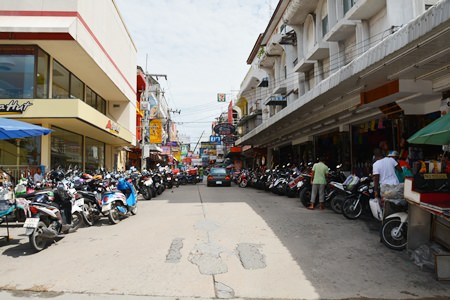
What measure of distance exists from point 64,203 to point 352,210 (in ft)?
22.1

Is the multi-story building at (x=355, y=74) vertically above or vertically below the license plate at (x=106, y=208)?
above

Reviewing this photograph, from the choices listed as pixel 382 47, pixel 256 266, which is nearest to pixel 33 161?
pixel 256 266

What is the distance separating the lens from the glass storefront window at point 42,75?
15.2 meters

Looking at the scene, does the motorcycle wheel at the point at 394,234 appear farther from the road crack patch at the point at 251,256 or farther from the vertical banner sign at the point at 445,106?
the vertical banner sign at the point at 445,106

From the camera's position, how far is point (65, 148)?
17.8m

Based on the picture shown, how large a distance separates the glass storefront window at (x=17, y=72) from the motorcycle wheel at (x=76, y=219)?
9.18 meters

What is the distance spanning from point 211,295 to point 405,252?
3639 mm

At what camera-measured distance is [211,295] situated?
14.0ft

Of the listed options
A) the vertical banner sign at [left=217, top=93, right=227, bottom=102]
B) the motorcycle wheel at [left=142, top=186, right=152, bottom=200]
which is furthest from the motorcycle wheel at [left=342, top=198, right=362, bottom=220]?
the vertical banner sign at [left=217, top=93, right=227, bottom=102]

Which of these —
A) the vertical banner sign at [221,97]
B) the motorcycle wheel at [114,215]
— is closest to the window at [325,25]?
the motorcycle wheel at [114,215]

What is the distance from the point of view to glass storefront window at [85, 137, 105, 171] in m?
21.4

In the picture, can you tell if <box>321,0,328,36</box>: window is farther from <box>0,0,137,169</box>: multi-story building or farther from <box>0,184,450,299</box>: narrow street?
<box>0,184,450,299</box>: narrow street

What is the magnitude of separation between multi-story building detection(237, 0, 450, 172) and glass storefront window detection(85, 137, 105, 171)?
35.8ft

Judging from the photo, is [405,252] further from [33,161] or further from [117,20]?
[117,20]
